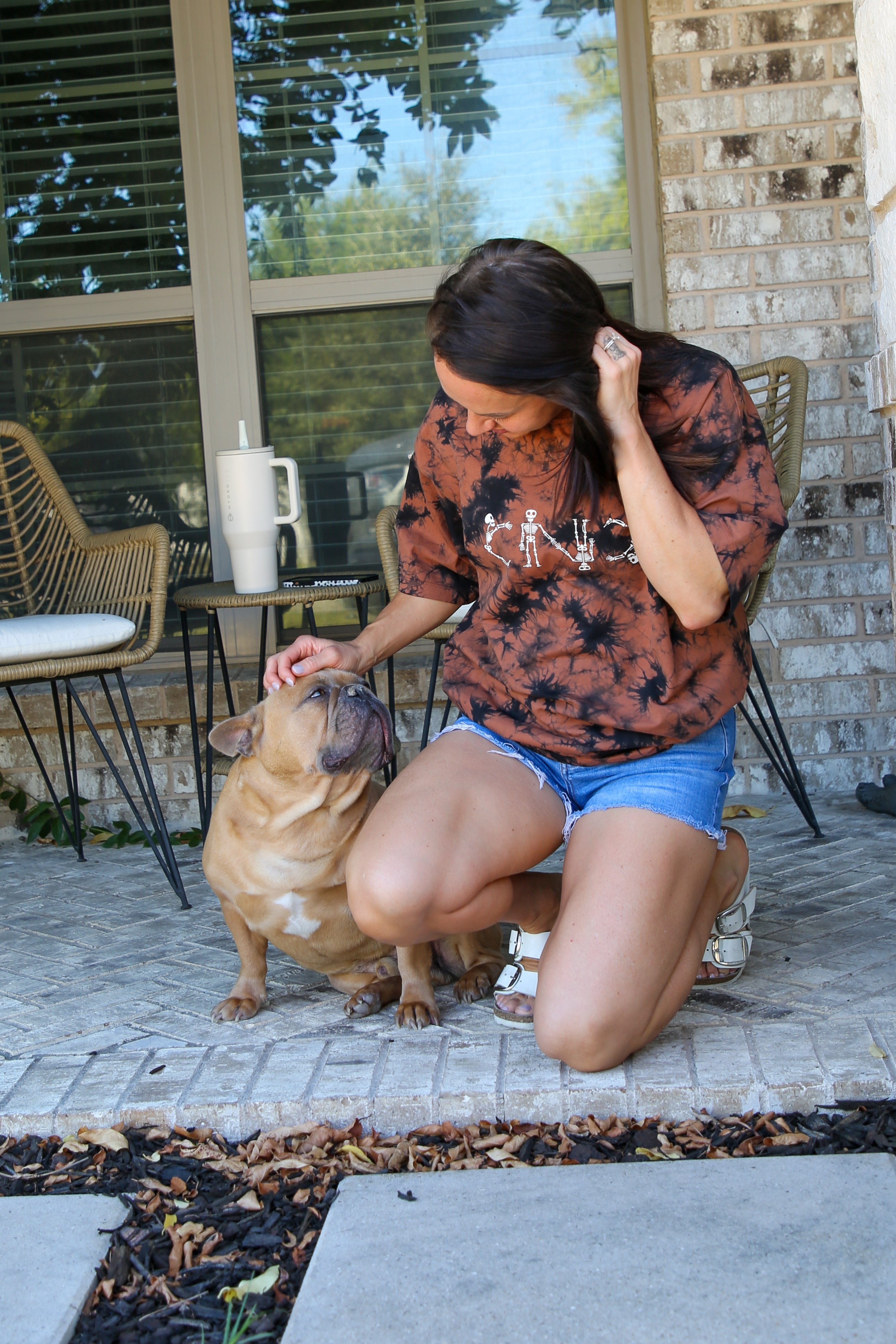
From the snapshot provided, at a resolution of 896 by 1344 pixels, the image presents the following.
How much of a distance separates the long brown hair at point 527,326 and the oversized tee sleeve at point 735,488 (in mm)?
88

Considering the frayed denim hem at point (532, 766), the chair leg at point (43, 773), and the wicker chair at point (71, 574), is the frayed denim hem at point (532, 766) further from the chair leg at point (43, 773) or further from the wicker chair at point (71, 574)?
the chair leg at point (43, 773)

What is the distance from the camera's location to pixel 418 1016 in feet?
7.31

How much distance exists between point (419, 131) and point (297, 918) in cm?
302

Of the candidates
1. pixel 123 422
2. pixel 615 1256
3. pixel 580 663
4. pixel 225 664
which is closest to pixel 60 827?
pixel 225 664

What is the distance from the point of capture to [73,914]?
3.16 m

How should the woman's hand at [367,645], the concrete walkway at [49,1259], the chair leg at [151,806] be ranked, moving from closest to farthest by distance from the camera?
the concrete walkway at [49,1259] → the woman's hand at [367,645] → the chair leg at [151,806]

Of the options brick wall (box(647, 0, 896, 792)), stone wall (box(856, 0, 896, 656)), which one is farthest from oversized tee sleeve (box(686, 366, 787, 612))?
brick wall (box(647, 0, 896, 792))

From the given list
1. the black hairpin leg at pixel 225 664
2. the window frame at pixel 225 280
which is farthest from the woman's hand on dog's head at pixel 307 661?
the window frame at pixel 225 280

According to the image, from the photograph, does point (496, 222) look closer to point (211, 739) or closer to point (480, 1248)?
point (211, 739)

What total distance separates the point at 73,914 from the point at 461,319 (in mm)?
2024

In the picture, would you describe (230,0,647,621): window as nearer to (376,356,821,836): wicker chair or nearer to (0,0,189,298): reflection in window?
(0,0,189,298): reflection in window

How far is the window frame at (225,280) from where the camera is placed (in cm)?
413

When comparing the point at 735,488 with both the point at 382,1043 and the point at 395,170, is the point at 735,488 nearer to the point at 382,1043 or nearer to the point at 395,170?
the point at 382,1043

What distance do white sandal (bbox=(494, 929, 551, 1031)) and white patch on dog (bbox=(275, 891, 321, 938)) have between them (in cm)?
38
